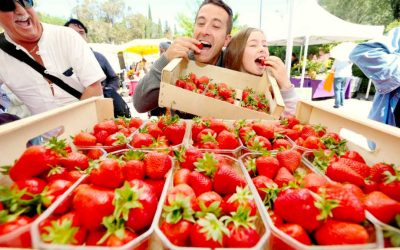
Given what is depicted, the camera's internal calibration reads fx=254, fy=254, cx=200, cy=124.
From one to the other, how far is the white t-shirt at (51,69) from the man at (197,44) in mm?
455

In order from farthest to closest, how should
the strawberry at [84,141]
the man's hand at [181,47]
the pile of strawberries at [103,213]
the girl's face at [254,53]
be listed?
the girl's face at [254,53] < the man's hand at [181,47] < the strawberry at [84,141] < the pile of strawberries at [103,213]

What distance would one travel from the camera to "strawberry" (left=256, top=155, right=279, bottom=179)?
97 cm

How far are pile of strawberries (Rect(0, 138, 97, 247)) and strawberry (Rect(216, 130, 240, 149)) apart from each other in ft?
1.95

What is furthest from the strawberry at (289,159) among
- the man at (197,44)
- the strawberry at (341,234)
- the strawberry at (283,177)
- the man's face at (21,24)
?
the man's face at (21,24)

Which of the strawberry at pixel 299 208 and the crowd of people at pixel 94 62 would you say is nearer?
the strawberry at pixel 299 208

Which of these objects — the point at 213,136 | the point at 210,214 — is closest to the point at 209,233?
the point at 210,214

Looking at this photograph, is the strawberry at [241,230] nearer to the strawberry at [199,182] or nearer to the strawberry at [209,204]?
the strawberry at [209,204]

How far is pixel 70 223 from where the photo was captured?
0.63 m

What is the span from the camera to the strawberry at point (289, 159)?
103 cm

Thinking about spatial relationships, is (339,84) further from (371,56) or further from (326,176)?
(326,176)

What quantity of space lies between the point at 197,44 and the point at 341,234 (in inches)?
71.6

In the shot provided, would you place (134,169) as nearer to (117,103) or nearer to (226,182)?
(226,182)

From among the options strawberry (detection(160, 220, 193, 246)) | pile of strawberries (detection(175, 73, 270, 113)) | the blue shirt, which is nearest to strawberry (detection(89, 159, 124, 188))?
strawberry (detection(160, 220, 193, 246))

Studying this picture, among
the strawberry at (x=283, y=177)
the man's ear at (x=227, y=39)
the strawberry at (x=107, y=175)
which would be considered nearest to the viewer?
the strawberry at (x=107, y=175)
